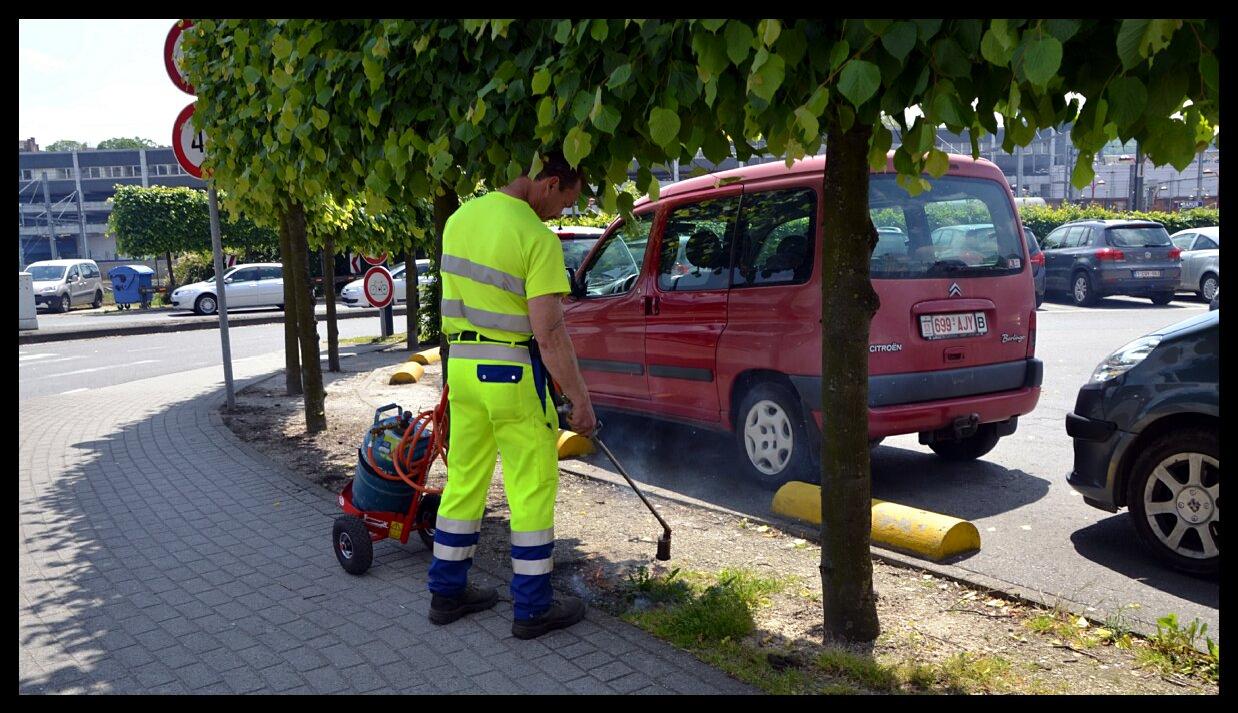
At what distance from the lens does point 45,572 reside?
5438mm

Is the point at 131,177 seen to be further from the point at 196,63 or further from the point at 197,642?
the point at 197,642

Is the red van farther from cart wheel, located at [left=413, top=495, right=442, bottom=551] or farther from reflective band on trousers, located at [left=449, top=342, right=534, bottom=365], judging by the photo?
cart wheel, located at [left=413, top=495, right=442, bottom=551]

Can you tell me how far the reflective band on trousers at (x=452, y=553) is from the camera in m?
4.41

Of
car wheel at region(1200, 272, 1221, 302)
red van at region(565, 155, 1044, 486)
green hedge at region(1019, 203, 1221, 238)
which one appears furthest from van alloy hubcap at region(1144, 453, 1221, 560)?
green hedge at region(1019, 203, 1221, 238)

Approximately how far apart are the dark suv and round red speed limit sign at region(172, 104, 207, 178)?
17148mm

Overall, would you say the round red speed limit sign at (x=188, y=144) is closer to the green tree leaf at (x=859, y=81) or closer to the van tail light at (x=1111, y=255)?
the green tree leaf at (x=859, y=81)

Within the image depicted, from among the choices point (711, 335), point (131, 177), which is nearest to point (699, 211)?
point (711, 335)

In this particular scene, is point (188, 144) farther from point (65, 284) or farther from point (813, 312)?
point (65, 284)

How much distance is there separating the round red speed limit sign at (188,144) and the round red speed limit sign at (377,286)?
6329 mm

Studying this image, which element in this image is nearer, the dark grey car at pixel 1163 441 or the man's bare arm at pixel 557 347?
the man's bare arm at pixel 557 347

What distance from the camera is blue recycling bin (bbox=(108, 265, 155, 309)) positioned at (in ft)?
117

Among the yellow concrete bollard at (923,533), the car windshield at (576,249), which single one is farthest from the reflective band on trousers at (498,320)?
the car windshield at (576,249)

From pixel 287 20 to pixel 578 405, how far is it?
3.41 meters
